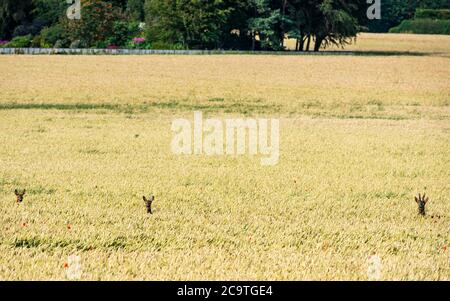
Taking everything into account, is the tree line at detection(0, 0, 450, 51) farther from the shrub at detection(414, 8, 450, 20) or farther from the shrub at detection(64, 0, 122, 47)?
the shrub at detection(414, 8, 450, 20)

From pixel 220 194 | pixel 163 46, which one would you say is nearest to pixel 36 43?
pixel 163 46

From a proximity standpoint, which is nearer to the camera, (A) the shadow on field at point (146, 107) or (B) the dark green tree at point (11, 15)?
(A) the shadow on field at point (146, 107)

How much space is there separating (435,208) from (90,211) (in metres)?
5.64

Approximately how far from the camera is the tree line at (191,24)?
88.6 meters

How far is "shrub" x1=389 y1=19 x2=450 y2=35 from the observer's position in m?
165

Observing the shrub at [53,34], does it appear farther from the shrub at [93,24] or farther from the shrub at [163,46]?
the shrub at [163,46]

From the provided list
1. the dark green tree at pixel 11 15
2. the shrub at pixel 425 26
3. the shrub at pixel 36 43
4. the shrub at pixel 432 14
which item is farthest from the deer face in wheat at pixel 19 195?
the shrub at pixel 432 14

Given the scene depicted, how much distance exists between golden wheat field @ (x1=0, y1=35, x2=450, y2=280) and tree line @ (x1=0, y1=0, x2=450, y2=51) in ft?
170

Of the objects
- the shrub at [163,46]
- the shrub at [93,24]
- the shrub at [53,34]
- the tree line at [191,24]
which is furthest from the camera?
the shrub at [53,34]

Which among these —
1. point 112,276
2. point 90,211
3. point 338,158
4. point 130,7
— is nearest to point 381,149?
point 338,158

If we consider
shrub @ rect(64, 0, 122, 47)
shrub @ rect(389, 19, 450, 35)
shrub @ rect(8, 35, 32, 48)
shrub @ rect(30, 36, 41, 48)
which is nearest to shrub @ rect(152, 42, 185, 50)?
shrub @ rect(64, 0, 122, 47)

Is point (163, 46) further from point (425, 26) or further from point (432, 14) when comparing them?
point (432, 14)

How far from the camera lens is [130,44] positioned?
92.4 m

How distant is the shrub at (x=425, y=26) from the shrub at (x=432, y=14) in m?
2.34
